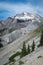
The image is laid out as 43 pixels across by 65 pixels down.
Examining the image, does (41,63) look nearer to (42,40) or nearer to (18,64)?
(18,64)

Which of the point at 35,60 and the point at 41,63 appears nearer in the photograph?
the point at 41,63

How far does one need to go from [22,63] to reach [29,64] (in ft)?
10.3

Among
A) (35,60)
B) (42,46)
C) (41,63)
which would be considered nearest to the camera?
(41,63)

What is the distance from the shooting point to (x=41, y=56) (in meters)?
51.9

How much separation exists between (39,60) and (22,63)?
4409mm

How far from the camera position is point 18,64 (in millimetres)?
50281

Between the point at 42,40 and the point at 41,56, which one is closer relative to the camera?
the point at 41,56

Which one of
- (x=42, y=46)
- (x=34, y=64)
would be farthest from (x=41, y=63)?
(x=42, y=46)

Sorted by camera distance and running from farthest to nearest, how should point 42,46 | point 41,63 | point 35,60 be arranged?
point 42,46 < point 35,60 < point 41,63

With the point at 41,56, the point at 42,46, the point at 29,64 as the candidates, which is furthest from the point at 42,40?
the point at 29,64

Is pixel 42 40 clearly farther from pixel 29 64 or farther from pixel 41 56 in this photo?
pixel 29 64

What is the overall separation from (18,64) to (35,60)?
413 cm

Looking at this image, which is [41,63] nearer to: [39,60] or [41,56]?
[39,60]

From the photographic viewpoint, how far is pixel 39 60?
4828 centimetres
